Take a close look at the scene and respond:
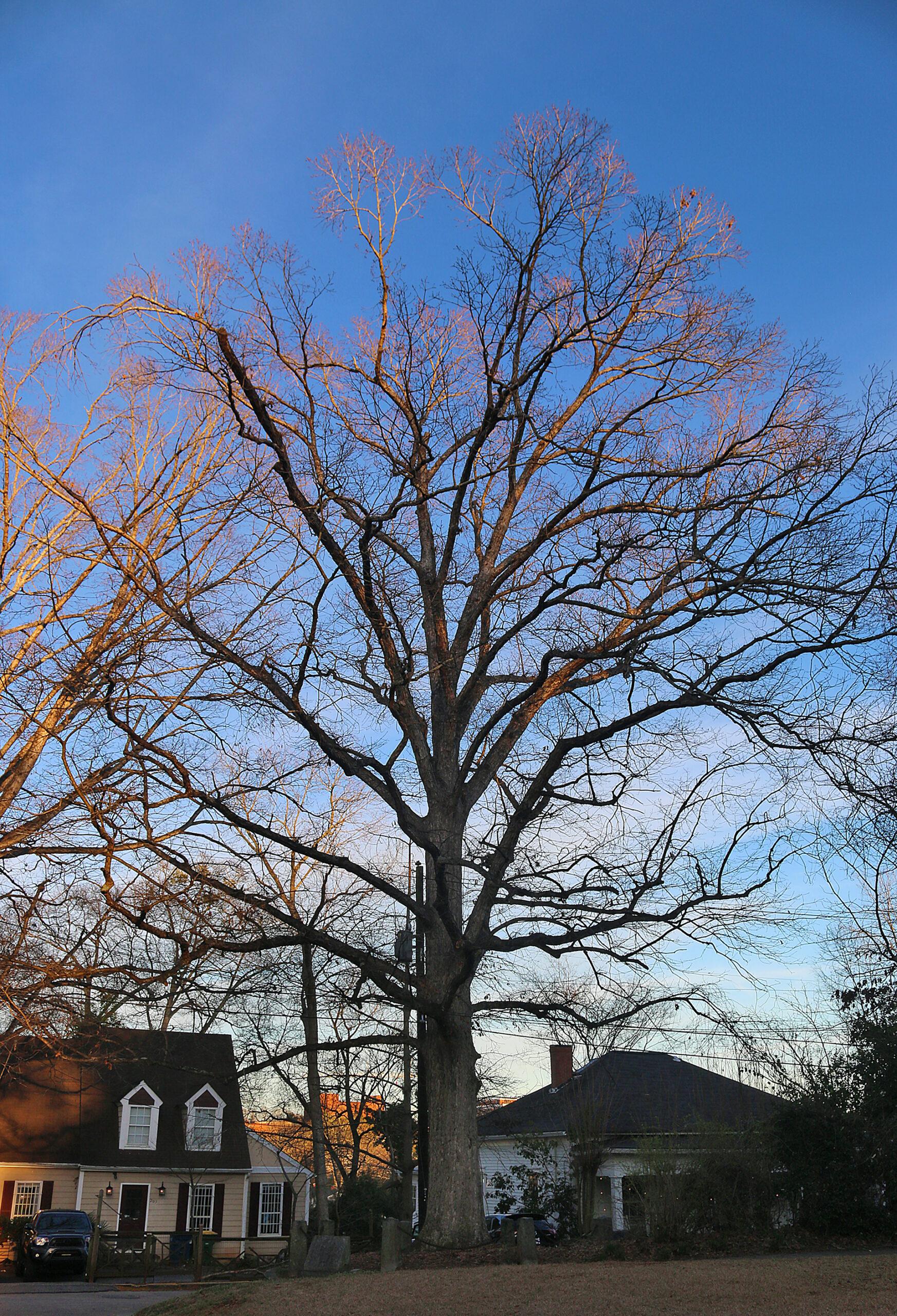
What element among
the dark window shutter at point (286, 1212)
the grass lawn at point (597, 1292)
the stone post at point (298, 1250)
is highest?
the grass lawn at point (597, 1292)

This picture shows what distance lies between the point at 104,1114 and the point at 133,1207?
2.83 m

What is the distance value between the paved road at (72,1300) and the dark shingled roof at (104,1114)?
781 centimetres

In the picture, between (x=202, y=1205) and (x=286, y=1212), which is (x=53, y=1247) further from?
(x=286, y=1212)

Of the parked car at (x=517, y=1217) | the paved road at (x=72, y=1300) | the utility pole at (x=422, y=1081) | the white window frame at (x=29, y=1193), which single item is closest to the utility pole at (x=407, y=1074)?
the utility pole at (x=422, y=1081)

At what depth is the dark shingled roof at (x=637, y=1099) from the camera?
2066cm

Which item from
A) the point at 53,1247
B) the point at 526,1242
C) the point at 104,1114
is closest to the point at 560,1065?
the point at 104,1114

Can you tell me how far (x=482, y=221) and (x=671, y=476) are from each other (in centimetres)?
407

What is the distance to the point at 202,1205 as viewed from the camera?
30344 mm

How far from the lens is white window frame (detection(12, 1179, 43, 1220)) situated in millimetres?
27578

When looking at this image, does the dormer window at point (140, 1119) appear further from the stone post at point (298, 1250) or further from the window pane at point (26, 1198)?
the stone post at point (298, 1250)

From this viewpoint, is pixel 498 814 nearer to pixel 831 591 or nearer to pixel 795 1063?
pixel 831 591

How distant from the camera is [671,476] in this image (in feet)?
41.2

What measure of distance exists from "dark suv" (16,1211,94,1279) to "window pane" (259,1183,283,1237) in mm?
10070

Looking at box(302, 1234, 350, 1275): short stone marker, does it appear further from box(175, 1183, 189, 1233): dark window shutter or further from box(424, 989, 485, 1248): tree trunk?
box(175, 1183, 189, 1233): dark window shutter
